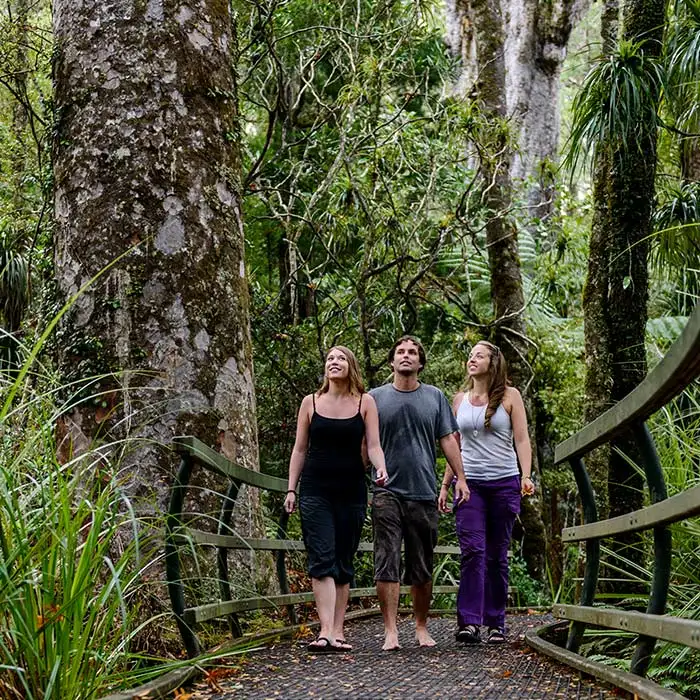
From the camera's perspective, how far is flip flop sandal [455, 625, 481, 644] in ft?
22.3

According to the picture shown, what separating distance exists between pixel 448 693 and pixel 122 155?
3.96 meters

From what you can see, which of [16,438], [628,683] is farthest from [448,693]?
[16,438]

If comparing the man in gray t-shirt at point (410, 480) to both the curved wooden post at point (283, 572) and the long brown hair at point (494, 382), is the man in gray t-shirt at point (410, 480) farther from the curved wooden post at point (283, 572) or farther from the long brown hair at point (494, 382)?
the curved wooden post at point (283, 572)

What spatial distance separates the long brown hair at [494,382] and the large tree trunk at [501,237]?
508cm

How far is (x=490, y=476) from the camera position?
7359 millimetres

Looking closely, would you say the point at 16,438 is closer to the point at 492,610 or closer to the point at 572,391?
the point at 492,610

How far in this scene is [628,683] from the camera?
389 centimetres

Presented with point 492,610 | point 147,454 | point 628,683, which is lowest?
point 492,610

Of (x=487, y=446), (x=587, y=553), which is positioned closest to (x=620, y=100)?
(x=487, y=446)

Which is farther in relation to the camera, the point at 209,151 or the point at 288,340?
Answer: the point at 288,340

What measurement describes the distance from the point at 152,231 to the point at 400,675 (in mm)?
3151

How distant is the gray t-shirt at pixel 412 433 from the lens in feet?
22.5

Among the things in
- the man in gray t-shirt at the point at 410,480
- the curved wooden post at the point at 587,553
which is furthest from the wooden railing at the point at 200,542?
the curved wooden post at the point at 587,553

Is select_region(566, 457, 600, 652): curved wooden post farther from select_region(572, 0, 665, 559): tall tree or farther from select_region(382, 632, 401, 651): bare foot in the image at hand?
select_region(382, 632, 401, 651): bare foot
